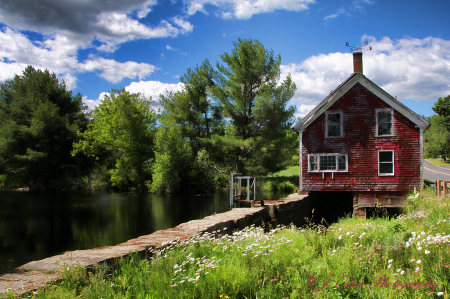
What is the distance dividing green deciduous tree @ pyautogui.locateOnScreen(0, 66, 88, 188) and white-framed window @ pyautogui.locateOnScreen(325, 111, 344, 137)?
35.3m

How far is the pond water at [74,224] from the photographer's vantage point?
12031 mm

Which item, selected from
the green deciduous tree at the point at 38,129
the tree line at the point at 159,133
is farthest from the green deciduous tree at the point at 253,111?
the green deciduous tree at the point at 38,129

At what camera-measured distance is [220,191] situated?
116ft

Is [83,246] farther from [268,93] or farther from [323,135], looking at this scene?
[268,93]

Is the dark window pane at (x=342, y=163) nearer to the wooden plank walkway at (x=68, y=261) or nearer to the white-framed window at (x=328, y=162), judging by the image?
the white-framed window at (x=328, y=162)

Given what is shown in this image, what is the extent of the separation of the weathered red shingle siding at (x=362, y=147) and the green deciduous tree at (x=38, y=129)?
34.7 m

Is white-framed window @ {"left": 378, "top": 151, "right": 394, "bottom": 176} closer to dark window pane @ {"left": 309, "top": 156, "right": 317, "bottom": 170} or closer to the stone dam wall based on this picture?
dark window pane @ {"left": 309, "top": 156, "right": 317, "bottom": 170}

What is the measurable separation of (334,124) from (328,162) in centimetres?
215

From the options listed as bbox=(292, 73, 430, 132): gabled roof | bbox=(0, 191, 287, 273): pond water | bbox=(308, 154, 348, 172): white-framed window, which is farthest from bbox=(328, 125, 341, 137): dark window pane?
bbox=(0, 191, 287, 273): pond water

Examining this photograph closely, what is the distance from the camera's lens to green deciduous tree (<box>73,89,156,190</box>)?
3794 cm

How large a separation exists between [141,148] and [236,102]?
13.7 m

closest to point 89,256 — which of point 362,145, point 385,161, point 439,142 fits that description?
point 362,145

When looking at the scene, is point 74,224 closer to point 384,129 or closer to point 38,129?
point 384,129

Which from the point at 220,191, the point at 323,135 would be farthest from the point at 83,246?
the point at 220,191
